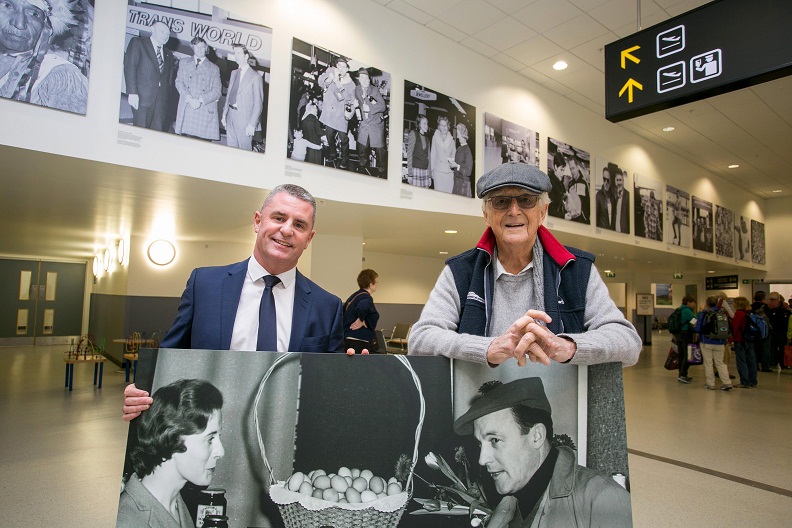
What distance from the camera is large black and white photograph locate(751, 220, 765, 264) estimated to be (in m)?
15.2

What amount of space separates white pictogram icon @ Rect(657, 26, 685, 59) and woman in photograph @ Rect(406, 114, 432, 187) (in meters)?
3.18

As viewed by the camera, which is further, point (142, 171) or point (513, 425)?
point (142, 171)

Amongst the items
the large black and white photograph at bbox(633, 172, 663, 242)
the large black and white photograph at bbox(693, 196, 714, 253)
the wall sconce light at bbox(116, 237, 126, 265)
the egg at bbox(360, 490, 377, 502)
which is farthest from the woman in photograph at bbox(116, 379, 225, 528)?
the large black and white photograph at bbox(693, 196, 714, 253)

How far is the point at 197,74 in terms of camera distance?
445cm

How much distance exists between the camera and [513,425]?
115cm

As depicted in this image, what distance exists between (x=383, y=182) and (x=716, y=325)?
6229 millimetres

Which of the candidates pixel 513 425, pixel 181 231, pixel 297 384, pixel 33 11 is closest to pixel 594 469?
pixel 513 425

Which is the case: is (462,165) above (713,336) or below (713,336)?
above

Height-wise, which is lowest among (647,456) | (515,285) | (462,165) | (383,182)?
(647,456)

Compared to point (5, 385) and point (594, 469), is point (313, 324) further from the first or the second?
point (5, 385)

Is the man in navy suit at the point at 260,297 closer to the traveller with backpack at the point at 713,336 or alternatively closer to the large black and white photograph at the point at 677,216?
the traveller with backpack at the point at 713,336

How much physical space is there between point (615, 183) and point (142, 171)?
8.91m

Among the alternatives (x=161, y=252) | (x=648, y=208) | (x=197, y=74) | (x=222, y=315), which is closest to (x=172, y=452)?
(x=222, y=315)

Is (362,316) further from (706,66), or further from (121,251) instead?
(121,251)
